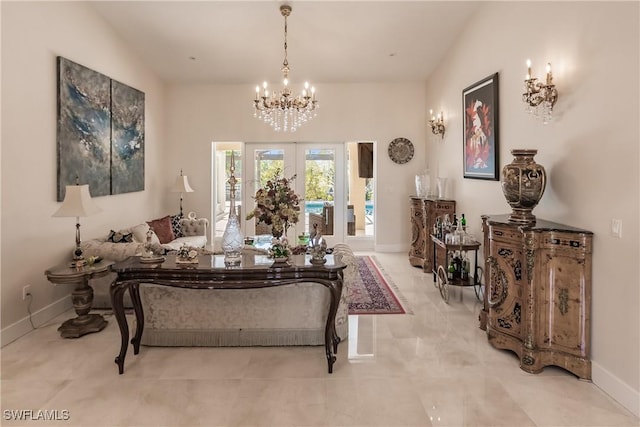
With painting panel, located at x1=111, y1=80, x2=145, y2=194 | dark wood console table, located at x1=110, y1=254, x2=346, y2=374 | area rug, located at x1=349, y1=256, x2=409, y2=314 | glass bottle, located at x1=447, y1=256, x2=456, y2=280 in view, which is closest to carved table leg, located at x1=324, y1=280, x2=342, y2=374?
dark wood console table, located at x1=110, y1=254, x2=346, y2=374

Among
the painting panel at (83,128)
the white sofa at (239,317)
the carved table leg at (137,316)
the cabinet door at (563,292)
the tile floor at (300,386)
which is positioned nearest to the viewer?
the tile floor at (300,386)

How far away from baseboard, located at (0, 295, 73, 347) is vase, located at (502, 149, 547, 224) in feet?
15.0

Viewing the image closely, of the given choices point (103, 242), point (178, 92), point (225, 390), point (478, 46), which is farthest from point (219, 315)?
point (178, 92)

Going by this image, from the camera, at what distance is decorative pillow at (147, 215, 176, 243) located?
5.89 m

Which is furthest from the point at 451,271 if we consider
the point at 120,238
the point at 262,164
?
the point at 262,164

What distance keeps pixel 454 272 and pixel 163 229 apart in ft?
13.8

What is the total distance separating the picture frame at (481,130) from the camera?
4609 millimetres

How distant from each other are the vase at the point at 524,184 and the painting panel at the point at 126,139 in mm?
4969

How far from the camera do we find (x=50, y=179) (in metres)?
4.18

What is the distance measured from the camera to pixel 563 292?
9.76 feet

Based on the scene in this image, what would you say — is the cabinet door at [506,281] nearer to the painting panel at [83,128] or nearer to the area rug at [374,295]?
the area rug at [374,295]

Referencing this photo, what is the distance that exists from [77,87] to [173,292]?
9.55ft

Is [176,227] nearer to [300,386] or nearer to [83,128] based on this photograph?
[83,128]

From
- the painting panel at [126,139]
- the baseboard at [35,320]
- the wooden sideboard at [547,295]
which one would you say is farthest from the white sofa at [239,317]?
the painting panel at [126,139]
